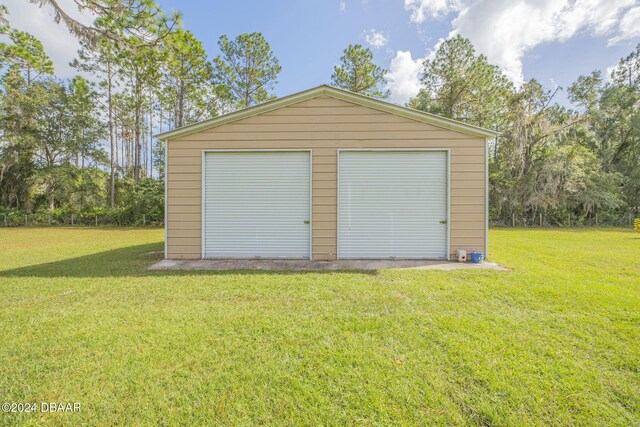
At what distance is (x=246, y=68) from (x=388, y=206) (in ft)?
54.6

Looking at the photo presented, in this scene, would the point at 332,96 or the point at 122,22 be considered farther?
the point at 332,96

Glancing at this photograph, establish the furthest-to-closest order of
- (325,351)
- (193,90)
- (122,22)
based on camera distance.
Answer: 1. (193,90)
2. (122,22)
3. (325,351)

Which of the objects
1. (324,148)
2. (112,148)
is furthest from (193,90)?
(324,148)

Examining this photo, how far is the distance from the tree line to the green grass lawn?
13391mm

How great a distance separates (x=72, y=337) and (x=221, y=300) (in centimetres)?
140

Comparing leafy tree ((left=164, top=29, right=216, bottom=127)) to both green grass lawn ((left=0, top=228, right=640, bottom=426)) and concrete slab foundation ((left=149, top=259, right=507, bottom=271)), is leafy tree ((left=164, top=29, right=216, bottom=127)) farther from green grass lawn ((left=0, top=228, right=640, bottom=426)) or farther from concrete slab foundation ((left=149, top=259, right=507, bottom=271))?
green grass lawn ((left=0, top=228, right=640, bottom=426))

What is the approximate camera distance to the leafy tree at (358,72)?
610 inches

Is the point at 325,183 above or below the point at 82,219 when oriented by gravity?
above

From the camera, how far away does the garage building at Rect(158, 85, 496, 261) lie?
211 inches

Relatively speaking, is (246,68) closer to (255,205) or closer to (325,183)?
(255,205)

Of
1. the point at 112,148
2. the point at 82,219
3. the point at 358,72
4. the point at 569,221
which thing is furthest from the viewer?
the point at 112,148

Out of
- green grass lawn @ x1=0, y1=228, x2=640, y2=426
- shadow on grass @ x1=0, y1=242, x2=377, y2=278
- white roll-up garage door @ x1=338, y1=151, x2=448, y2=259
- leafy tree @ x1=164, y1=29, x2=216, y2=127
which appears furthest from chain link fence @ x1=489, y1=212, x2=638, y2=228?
leafy tree @ x1=164, y1=29, x2=216, y2=127

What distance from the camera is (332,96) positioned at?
17.8 feet

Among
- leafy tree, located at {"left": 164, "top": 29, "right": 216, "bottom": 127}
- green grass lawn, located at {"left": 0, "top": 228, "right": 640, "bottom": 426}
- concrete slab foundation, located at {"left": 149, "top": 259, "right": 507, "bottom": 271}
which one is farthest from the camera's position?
leafy tree, located at {"left": 164, "top": 29, "right": 216, "bottom": 127}
